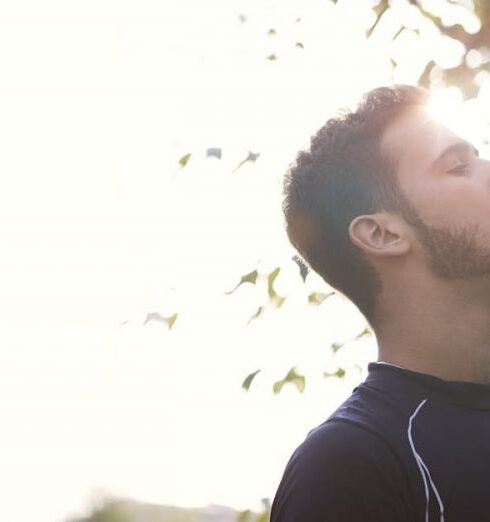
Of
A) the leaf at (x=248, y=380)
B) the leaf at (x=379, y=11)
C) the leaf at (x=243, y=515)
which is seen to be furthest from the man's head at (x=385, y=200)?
the leaf at (x=243, y=515)

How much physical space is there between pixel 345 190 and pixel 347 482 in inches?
27.8

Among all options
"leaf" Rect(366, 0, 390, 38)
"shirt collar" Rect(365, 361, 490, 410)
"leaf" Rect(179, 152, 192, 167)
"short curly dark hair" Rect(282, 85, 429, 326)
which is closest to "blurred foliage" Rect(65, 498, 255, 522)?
"leaf" Rect(179, 152, 192, 167)

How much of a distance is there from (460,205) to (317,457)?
0.58 metres

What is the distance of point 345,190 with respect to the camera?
218cm

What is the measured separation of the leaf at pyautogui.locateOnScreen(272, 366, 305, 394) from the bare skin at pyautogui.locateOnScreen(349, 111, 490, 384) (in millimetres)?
1525

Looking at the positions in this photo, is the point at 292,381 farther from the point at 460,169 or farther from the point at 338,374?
the point at 460,169

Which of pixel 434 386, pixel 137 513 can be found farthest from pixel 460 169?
pixel 137 513

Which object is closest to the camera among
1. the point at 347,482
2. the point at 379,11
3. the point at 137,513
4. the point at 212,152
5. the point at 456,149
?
the point at 347,482

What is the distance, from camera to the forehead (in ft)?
6.91

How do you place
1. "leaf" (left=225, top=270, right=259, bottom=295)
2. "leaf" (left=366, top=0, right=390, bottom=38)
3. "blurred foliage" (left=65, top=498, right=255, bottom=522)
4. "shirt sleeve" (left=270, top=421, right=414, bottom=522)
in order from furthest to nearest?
"blurred foliage" (left=65, top=498, right=255, bottom=522), "leaf" (left=225, top=270, right=259, bottom=295), "leaf" (left=366, top=0, right=390, bottom=38), "shirt sleeve" (left=270, top=421, right=414, bottom=522)

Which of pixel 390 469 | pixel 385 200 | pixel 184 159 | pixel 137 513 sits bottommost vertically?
pixel 137 513

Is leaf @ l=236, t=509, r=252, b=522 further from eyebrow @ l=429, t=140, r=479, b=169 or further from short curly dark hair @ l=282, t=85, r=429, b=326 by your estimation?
eyebrow @ l=429, t=140, r=479, b=169

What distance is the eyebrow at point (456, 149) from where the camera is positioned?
2.09 m

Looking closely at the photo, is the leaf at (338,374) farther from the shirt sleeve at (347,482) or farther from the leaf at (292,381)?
the shirt sleeve at (347,482)
